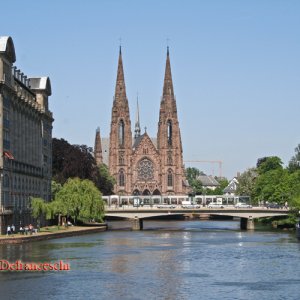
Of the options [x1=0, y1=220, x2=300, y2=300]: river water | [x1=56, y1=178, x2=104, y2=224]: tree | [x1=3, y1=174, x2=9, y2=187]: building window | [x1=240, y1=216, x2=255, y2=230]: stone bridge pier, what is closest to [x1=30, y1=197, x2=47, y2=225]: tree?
[x1=56, y1=178, x2=104, y2=224]: tree

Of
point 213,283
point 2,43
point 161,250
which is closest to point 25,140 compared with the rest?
point 2,43

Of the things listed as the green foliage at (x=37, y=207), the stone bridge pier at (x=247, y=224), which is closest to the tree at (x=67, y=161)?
the stone bridge pier at (x=247, y=224)

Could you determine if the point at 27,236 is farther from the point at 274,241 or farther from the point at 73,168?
the point at 73,168

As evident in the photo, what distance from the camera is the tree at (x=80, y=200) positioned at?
140500 millimetres

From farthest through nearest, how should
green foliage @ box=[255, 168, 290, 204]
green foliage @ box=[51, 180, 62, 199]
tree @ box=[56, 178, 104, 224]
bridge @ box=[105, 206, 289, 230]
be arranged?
green foliage @ box=[255, 168, 290, 204] → bridge @ box=[105, 206, 289, 230] → green foliage @ box=[51, 180, 62, 199] → tree @ box=[56, 178, 104, 224]

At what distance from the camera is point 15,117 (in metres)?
119

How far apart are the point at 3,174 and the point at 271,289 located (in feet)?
177

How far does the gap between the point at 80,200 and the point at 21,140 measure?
2131cm

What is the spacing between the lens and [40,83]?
144 meters

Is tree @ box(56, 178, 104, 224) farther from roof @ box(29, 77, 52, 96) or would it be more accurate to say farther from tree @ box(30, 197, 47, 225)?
roof @ box(29, 77, 52, 96)

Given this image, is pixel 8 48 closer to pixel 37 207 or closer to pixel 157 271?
pixel 37 207

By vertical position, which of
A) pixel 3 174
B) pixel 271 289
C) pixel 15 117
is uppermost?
pixel 15 117

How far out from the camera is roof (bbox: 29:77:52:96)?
143 m

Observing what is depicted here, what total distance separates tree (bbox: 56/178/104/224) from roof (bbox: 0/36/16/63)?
3073cm
